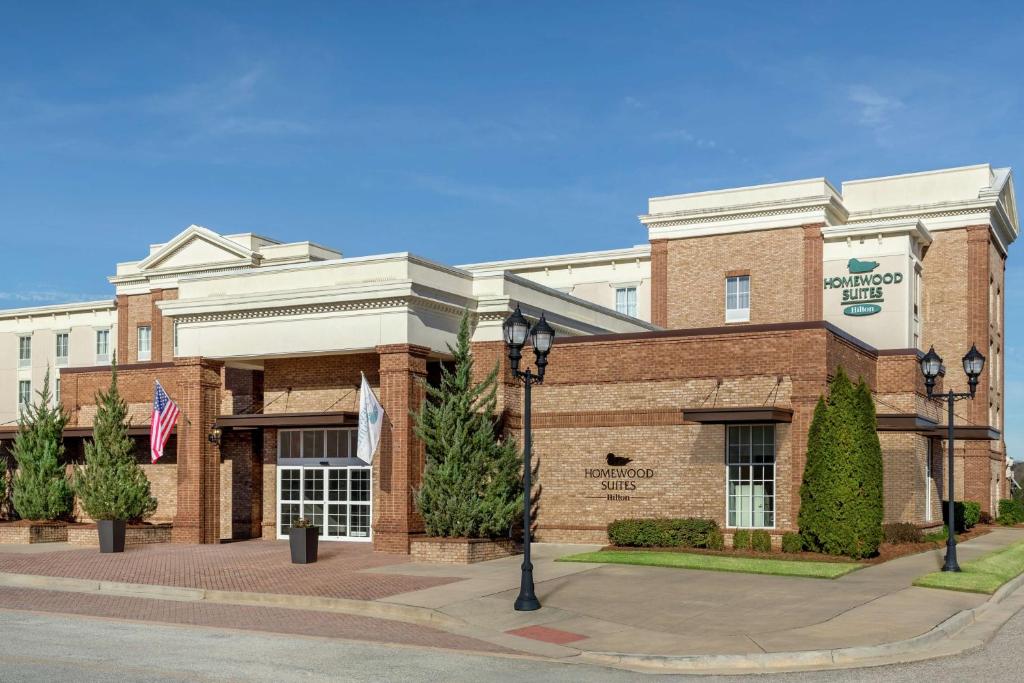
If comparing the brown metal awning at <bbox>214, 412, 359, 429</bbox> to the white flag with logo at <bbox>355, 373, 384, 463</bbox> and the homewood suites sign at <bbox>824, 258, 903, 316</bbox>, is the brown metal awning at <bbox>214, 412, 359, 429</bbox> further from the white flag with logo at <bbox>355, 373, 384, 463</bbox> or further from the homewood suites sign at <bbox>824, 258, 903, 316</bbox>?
the homewood suites sign at <bbox>824, 258, 903, 316</bbox>

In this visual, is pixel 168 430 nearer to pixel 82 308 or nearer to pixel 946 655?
pixel 946 655

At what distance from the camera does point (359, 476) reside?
104 feet

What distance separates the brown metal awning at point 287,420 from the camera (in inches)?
1179

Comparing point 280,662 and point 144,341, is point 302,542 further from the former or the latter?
point 144,341

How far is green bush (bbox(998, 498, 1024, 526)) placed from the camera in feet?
157

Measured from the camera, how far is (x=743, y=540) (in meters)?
27.1

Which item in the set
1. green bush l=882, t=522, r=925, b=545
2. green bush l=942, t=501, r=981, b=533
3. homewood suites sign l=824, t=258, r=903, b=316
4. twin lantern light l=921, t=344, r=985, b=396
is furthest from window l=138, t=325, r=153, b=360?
twin lantern light l=921, t=344, r=985, b=396

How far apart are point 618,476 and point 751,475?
3604 mm

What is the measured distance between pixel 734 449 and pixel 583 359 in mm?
4873

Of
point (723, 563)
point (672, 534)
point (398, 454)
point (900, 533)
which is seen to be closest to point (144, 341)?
point (398, 454)

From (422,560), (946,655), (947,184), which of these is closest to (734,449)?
(422,560)

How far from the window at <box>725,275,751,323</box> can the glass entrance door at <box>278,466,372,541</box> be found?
2182 cm

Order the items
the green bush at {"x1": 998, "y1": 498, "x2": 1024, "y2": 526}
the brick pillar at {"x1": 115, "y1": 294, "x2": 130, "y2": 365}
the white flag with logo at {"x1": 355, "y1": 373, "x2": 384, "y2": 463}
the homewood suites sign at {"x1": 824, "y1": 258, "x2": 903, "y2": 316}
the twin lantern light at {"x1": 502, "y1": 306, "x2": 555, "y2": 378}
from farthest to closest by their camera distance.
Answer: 1. the brick pillar at {"x1": 115, "y1": 294, "x2": 130, "y2": 365}
2. the green bush at {"x1": 998, "y1": 498, "x2": 1024, "y2": 526}
3. the homewood suites sign at {"x1": 824, "y1": 258, "x2": 903, "y2": 316}
4. the white flag with logo at {"x1": 355, "y1": 373, "x2": 384, "y2": 463}
5. the twin lantern light at {"x1": 502, "y1": 306, "x2": 555, "y2": 378}

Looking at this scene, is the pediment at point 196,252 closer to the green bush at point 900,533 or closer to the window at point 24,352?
the window at point 24,352
